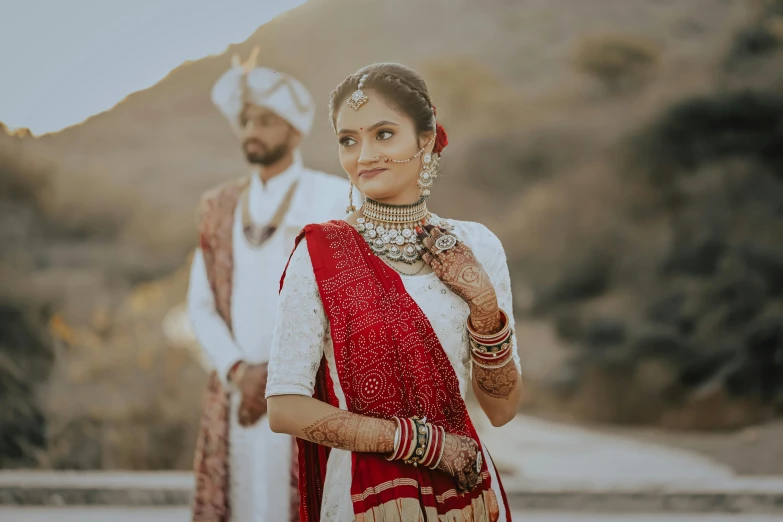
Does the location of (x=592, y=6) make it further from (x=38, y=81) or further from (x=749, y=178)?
(x=38, y=81)

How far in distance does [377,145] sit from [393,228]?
148mm

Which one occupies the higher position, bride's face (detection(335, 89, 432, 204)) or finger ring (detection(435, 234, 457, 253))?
bride's face (detection(335, 89, 432, 204))

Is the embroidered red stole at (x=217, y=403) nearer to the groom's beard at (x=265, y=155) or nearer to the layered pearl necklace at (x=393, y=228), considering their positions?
the groom's beard at (x=265, y=155)

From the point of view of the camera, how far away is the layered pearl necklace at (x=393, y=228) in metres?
1.49

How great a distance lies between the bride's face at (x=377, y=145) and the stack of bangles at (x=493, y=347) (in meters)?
0.28

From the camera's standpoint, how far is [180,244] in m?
5.62

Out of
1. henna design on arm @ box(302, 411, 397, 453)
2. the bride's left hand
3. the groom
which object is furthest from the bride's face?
the groom

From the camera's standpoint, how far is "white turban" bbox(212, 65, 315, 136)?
11.1 feet

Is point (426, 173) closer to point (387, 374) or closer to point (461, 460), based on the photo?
point (387, 374)

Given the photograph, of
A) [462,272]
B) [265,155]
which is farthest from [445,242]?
[265,155]

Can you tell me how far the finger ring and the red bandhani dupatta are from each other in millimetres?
88

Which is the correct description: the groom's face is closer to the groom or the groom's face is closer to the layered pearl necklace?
the groom

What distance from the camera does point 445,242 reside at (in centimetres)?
146

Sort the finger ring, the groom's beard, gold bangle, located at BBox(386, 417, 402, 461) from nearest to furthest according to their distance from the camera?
gold bangle, located at BBox(386, 417, 402, 461)
the finger ring
the groom's beard
